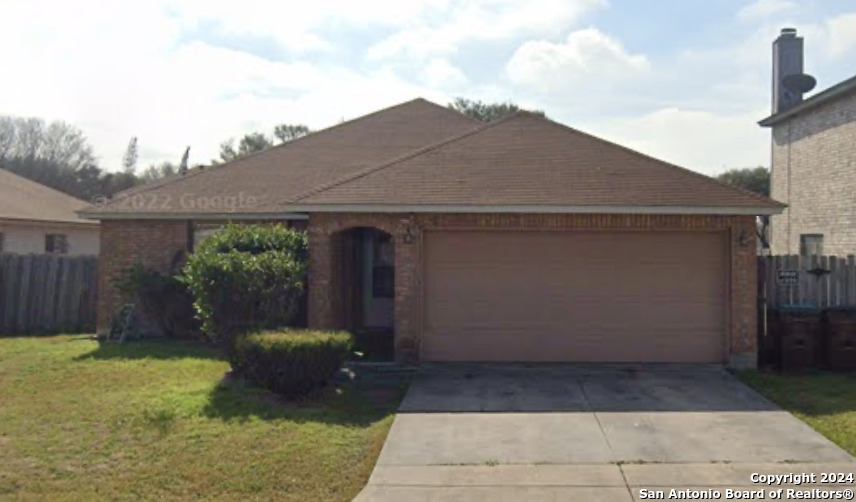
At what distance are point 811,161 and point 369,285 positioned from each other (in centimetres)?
1176

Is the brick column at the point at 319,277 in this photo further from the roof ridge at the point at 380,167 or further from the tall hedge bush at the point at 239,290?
the tall hedge bush at the point at 239,290

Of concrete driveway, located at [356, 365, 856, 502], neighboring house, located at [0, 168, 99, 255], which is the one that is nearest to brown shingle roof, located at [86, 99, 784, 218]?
concrete driveway, located at [356, 365, 856, 502]

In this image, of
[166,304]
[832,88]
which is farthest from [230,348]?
[832,88]

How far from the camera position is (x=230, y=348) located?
10625 millimetres

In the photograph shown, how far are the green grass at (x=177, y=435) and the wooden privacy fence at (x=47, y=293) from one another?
548cm

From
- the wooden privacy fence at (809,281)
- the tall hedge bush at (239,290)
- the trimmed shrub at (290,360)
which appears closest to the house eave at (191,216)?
the tall hedge bush at (239,290)

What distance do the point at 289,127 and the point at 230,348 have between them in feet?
149

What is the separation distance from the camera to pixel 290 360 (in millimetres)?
9570

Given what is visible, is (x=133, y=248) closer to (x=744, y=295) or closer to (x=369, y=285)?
(x=369, y=285)

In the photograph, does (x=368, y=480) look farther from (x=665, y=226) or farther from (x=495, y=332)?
(x=665, y=226)

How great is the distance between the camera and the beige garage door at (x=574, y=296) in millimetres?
Answer: 12250

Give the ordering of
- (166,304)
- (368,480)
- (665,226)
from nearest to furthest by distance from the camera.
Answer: (368,480), (665,226), (166,304)

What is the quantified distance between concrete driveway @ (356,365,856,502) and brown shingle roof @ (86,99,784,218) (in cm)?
283

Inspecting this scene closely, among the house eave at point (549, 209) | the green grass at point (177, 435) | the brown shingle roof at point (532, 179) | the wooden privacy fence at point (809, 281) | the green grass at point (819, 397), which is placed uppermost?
the brown shingle roof at point (532, 179)
